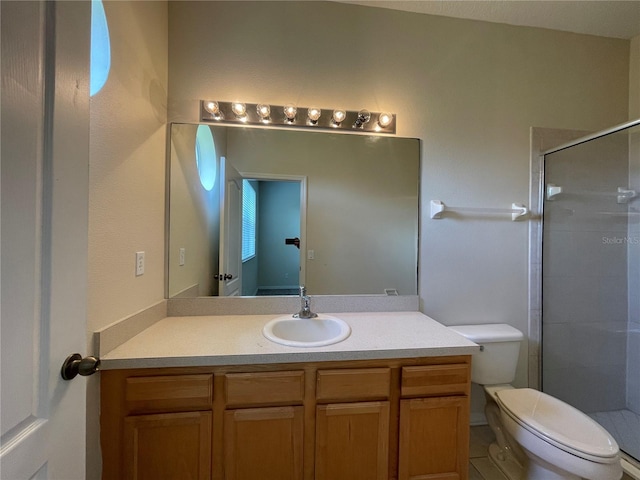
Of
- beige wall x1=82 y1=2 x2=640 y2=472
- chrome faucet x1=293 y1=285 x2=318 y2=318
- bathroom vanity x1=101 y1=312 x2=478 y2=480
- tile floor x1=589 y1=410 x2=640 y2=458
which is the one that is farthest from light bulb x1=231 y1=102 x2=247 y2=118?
tile floor x1=589 y1=410 x2=640 y2=458

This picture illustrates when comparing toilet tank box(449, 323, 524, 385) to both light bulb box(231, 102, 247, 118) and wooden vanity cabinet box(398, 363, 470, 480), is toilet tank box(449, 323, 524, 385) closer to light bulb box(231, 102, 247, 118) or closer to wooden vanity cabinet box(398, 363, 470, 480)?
wooden vanity cabinet box(398, 363, 470, 480)

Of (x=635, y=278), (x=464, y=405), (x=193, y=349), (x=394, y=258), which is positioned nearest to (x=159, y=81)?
(x=193, y=349)

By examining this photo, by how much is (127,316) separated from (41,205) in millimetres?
866

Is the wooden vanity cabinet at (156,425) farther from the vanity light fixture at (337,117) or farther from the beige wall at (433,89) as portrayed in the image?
the vanity light fixture at (337,117)

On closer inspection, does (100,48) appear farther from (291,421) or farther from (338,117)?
(291,421)

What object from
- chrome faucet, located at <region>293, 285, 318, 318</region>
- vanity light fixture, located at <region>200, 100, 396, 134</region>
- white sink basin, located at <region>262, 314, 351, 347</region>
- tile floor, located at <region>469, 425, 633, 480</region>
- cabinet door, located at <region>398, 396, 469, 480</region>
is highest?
vanity light fixture, located at <region>200, 100, 396, 134</region>

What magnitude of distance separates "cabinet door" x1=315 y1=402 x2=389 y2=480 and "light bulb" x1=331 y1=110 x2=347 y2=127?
153 centimetres

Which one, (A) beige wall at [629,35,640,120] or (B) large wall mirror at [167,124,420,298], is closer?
(B) large wall mirror at [167,124,420,298]

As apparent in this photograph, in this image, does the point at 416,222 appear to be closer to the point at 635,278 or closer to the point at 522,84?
the point at 522,84

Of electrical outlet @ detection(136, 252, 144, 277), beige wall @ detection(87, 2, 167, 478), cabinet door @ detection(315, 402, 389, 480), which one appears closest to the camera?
beige wall @ detection(87, 2, 167, 478)

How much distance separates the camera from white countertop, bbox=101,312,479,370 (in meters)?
1.11

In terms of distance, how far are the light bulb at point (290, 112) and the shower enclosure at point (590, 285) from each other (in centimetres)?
Answer: 172

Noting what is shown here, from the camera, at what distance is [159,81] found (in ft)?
5.00

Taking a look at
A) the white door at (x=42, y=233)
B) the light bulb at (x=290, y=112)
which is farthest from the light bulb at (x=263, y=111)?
the white door at (x=42, y=233)
